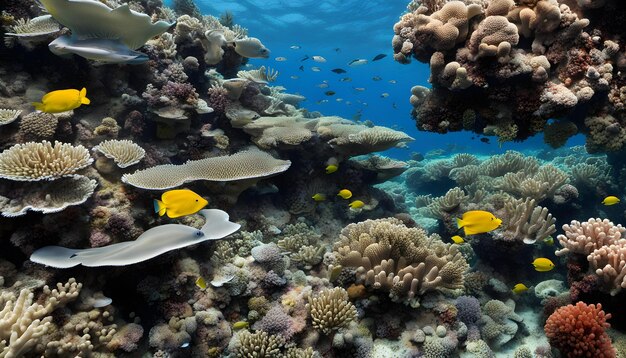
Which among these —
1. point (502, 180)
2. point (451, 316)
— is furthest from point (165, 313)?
point (502, 180)

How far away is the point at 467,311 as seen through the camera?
200 inches

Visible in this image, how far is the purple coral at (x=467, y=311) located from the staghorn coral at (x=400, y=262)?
29cm

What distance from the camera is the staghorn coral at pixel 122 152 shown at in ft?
16.4

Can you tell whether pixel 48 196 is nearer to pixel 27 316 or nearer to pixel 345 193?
pixel 27 316

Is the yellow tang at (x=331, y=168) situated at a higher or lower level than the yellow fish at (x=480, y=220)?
lower

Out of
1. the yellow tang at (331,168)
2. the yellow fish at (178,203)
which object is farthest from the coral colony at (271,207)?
the yellow tang at (331,168)

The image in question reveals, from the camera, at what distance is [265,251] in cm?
515

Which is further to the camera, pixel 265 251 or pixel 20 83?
pixel 20 83

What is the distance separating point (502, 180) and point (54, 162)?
8916 millimetres

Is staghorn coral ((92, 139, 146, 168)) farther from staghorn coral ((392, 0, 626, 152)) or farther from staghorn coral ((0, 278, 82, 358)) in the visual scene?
staghorn coral ((392, 0, 626, 152))

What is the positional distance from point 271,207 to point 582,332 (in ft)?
17.0

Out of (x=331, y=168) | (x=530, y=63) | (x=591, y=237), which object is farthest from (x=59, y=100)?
(x=591, y=237)

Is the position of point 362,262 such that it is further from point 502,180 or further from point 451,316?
point 502,180

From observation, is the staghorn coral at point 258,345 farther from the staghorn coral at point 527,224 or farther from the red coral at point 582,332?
the staghorn coral at point 527,224
